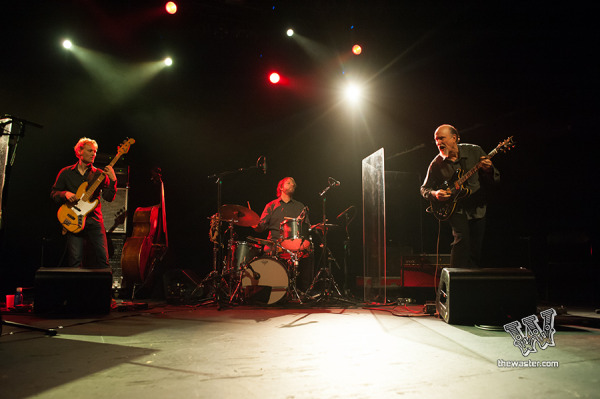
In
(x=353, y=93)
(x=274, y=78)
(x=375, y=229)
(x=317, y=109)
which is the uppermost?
(x=274, y=78)

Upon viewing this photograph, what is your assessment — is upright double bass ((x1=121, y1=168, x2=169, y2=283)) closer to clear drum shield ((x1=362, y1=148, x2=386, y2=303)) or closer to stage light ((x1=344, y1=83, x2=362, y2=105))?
clear drum shield ((x1=362, y1=148, x2=386, y2=303))

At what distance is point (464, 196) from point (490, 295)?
0.98 metres

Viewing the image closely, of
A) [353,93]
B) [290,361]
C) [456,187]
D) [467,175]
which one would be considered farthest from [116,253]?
[467,175]

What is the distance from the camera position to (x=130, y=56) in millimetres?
7180

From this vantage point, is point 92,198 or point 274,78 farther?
point 274,78

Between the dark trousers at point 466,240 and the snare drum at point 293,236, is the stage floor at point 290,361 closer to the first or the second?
the dark trousers at point 466,240

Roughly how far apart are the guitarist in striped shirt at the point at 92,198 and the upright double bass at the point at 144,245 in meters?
1.03

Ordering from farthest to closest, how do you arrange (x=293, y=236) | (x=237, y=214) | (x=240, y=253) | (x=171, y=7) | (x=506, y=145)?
(x=171, y=7) → (x=240, y=253) → (x=293, y=236) → (x=237, y=214) → (x=506, y=145)

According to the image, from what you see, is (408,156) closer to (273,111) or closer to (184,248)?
(273,111)

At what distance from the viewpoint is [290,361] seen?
2469mm

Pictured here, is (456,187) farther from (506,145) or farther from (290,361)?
(290,361)

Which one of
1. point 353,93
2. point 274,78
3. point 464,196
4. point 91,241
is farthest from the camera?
point 353,93

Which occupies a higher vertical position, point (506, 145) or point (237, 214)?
point (506, 145)

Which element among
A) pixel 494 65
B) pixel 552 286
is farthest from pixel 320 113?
pixel 552 286
